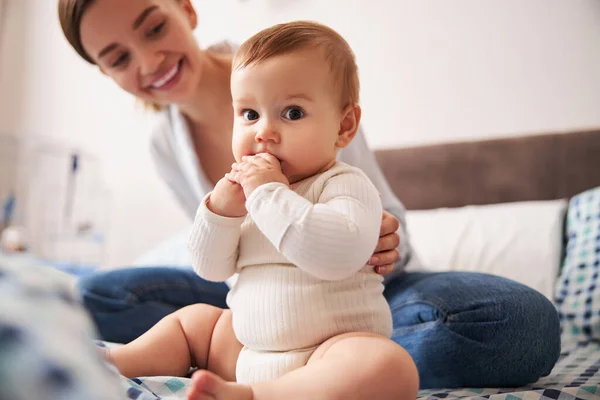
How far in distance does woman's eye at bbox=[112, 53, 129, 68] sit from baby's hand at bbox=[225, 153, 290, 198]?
0.56 m

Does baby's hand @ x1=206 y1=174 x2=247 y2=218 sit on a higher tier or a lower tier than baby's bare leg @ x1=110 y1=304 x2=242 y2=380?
higher

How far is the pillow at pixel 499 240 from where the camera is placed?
1432mm

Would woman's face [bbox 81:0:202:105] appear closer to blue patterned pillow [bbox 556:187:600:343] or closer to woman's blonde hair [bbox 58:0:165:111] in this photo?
woman's blonde hair [bbox 58:0:165:111]

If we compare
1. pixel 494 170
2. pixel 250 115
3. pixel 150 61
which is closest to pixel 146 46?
pixel 150 61

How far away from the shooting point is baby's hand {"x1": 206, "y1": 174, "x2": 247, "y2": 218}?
0.71m

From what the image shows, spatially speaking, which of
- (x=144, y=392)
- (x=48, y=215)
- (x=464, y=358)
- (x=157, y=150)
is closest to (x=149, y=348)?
(x=144, y=392)

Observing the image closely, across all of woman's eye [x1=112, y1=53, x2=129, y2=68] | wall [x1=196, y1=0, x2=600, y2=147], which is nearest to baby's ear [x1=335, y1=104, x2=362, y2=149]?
woman's eye [x1=112, y1=53, x2=129, y2=68]

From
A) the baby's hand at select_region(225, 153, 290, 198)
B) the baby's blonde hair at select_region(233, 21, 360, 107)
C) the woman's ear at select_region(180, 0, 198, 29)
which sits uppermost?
the woman's ear at select_region(180, 0, 198, 29)

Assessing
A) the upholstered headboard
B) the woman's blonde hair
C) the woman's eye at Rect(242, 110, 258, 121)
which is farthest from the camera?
the upholstered headboard

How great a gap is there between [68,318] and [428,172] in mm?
1611

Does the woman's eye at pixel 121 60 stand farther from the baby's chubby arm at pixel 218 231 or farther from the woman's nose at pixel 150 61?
the baby's chubby arm at pixel 218 231

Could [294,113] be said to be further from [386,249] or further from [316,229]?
[386,249]

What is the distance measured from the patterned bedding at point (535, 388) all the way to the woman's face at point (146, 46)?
2.14 ft

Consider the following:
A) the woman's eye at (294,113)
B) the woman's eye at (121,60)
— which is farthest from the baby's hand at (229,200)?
the woman's eye at (121,60)
